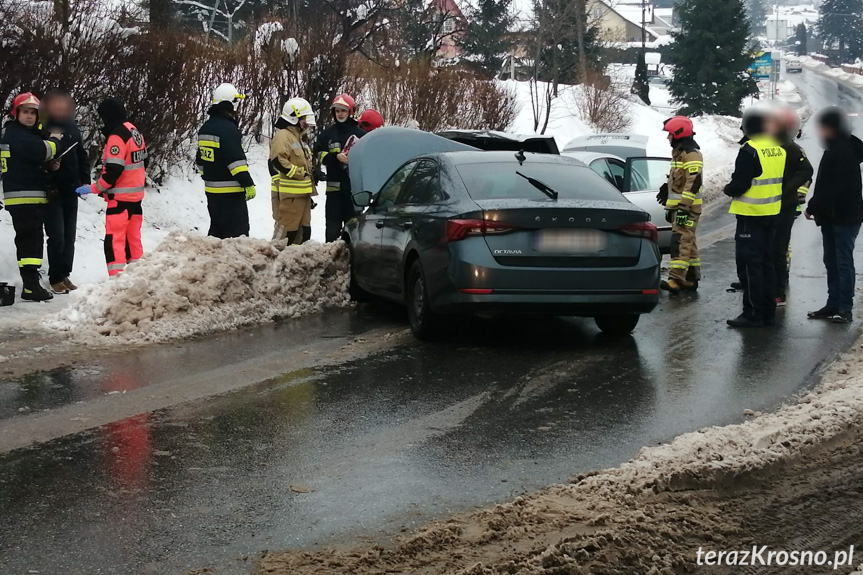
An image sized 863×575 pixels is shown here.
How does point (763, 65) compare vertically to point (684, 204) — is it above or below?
above

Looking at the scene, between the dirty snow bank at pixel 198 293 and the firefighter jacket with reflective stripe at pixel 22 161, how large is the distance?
1490 millimetres

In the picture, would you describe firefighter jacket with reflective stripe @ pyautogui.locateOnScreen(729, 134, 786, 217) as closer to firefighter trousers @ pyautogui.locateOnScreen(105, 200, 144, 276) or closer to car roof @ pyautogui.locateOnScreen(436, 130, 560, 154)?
car roof @ pyautogui.locateOnScreen(436, 130, 560, 154)

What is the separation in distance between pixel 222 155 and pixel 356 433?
18.7 feet

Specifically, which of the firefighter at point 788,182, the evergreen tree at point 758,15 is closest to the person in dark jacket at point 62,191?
the firefighter at point 788,182

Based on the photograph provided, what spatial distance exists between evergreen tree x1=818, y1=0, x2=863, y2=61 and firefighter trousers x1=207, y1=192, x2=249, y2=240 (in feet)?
459

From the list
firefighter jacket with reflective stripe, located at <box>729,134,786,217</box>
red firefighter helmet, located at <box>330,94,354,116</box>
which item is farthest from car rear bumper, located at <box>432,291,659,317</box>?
red firefighter helmet, located at <box>330,94,354,116</box>

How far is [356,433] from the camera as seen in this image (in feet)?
19.9

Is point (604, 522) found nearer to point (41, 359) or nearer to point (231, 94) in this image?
point (41, 359)

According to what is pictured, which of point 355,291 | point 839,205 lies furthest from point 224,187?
point 839,205

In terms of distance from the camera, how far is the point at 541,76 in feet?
159

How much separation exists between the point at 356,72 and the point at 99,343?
44.0ft

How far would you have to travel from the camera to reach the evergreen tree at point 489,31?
51750mm

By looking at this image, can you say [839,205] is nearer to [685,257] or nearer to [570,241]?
[685,257]

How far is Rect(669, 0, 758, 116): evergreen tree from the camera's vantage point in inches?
2324
